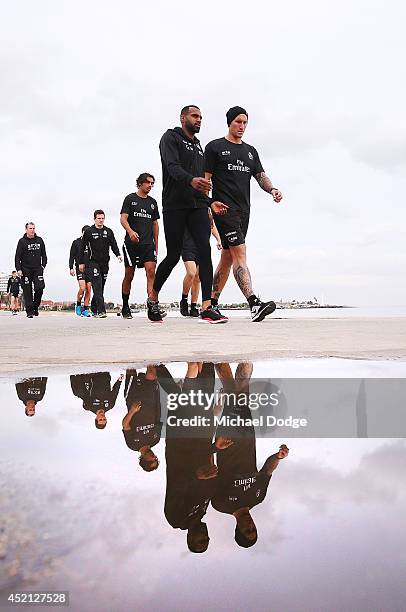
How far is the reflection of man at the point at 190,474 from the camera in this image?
80 centimetres

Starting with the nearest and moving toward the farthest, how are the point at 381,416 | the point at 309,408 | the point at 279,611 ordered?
1. the point at 279,611
2. the point at 381,416
3. the point at 309,408

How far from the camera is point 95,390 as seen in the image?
2023mm

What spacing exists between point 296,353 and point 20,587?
2.69 meters

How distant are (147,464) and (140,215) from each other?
753cm

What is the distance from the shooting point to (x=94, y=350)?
3518 millimetres

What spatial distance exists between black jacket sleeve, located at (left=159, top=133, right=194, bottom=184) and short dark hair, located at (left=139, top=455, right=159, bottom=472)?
4.81 metres

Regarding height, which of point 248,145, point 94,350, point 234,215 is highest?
point 248,145

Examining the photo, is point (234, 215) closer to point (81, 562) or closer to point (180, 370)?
point (180, 370)

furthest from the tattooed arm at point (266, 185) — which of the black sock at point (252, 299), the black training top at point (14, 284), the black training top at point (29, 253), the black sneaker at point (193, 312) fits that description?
the black training top at point (14, 284)

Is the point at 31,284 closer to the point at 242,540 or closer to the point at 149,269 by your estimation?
the point at 149,269

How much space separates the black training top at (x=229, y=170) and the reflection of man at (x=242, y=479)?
17.2 ft

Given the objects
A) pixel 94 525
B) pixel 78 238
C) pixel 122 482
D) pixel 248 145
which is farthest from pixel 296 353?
pixel 78 238

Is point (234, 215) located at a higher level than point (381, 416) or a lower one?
higher

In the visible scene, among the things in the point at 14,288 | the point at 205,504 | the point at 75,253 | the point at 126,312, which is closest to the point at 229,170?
the point at 126,312
